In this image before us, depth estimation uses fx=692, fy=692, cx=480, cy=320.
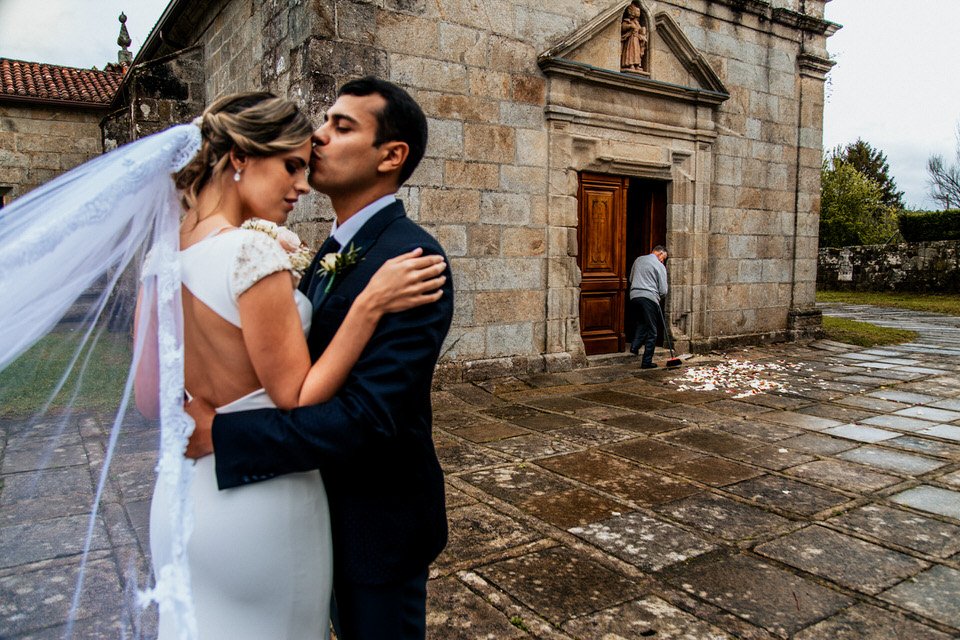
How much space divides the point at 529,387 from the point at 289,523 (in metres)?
6.21

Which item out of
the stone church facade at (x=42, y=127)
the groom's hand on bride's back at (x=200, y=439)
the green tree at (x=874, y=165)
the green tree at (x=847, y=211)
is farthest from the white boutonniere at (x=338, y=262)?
the green tree at (x=874, y=165)

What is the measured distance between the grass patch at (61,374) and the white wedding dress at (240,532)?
14.3 inches

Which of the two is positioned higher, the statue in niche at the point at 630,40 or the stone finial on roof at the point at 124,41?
the stone finial on roof at the point at 124,41

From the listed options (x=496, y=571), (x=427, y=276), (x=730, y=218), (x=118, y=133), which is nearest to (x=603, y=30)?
(x=730, y=218)

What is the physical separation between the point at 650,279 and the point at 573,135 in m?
2.09

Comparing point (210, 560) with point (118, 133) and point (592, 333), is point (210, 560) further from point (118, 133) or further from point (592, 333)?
point (118, 133)

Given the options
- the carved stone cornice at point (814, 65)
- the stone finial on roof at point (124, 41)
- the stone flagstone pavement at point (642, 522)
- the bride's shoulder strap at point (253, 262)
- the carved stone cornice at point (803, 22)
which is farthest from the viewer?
the stone finial on roof at point (124, 41)

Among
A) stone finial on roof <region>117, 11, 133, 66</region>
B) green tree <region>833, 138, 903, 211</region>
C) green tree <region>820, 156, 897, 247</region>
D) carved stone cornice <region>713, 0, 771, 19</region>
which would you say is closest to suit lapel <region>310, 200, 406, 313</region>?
carved stone cornice <region>713, 0, 771, 19</region>

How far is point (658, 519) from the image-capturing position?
12.4ft

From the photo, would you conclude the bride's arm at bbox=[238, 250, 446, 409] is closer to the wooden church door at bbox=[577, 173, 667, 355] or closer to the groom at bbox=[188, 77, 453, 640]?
the groom at bbox=[188, 77, 453, 640]

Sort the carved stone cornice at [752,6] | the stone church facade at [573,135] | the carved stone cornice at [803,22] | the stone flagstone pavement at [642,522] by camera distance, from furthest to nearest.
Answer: the carved stone cornice at [803,22]
the carved stone cornice at [752,6]
the stone church facade at [573,135]
the stone flagstone pavement at [642,522]

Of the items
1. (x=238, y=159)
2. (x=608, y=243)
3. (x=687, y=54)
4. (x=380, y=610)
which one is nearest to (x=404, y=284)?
(x=238, y=159)

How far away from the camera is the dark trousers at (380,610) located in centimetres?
153

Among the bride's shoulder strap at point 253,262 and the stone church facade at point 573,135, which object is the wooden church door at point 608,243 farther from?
the bride's shoulder strap at point 253,262
